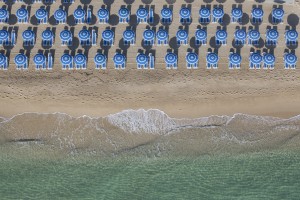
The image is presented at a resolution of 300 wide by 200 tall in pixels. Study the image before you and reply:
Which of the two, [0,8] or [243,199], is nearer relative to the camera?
[243,199]

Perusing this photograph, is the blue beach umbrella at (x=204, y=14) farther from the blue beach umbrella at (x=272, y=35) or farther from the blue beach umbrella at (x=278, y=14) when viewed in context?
the blue beach umbrella at (x=278, y=14)

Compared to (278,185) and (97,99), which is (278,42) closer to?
(278,185)

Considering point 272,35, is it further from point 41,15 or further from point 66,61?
point 41,15

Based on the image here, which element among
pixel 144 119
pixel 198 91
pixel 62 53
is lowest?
pixel 144 119

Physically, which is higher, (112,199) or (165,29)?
(165,29)

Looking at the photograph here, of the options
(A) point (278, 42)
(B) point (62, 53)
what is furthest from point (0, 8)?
(A) point (278, 42)

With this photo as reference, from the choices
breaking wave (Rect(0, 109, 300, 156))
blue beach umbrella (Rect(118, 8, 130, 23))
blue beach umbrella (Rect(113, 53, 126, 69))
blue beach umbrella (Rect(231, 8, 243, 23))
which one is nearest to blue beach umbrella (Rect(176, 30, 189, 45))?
blue beach umbrella (Rect(231, 8, 243, 23))

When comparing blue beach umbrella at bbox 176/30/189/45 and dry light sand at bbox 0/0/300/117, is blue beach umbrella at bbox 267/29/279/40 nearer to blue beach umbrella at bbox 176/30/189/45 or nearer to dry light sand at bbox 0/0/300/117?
dry light sand at bbox 0/0/300/117

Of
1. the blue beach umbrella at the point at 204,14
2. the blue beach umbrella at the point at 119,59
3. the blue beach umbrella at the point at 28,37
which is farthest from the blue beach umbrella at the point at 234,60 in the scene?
the blue beach umbrella at the point at 28,37
